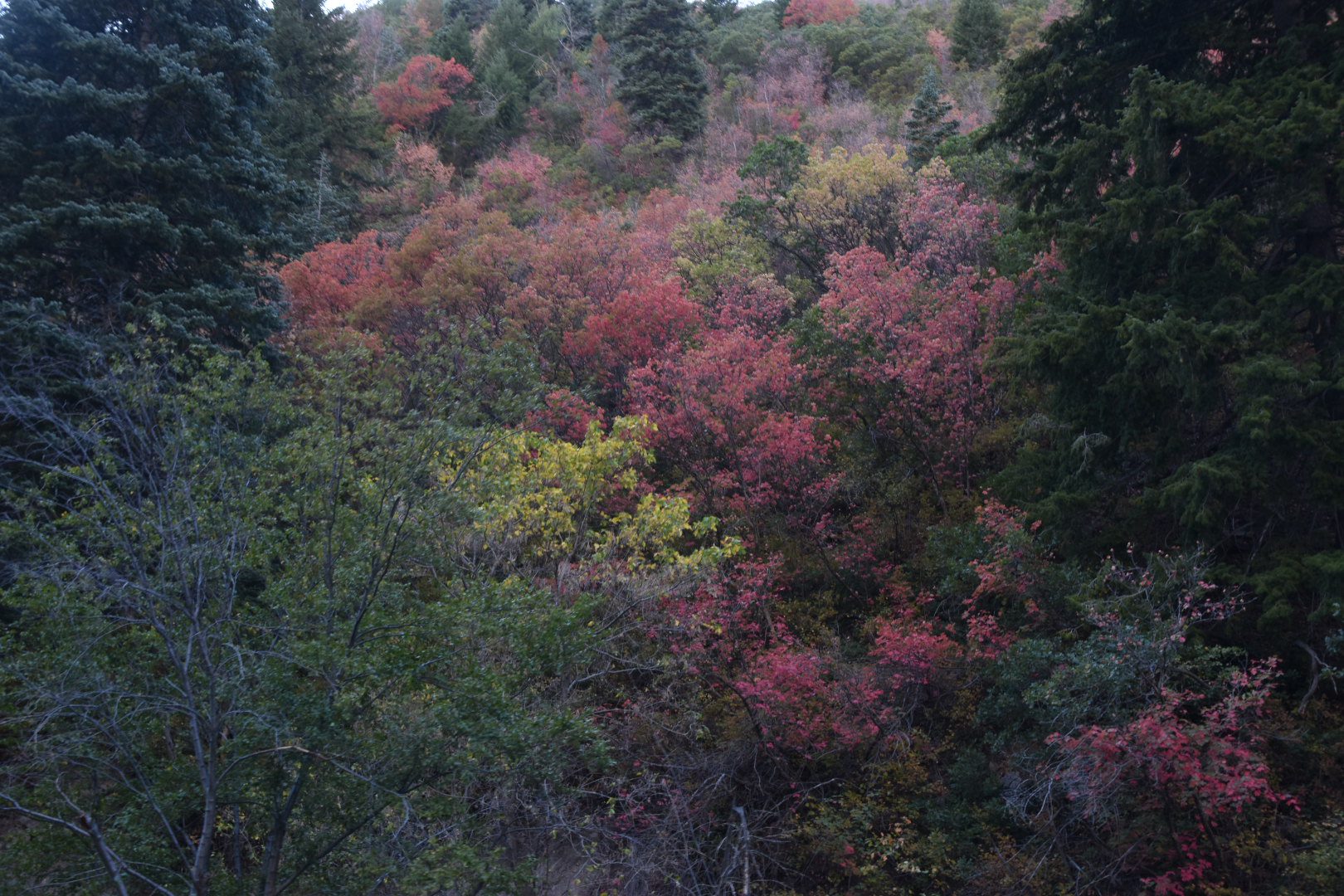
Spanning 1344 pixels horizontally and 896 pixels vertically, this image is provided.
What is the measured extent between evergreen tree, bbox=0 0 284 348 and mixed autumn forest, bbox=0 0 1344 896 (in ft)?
0.24

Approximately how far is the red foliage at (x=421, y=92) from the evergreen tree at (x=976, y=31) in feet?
66.0

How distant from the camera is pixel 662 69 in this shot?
34156 mm

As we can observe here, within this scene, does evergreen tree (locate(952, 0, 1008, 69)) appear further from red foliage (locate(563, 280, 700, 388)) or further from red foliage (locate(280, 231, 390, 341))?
red foliage (locate(280, 231, 390, 341))

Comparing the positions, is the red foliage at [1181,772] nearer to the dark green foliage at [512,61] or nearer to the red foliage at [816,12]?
the dark green foliage at [512,61]

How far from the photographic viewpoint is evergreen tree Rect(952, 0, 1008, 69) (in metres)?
33.0

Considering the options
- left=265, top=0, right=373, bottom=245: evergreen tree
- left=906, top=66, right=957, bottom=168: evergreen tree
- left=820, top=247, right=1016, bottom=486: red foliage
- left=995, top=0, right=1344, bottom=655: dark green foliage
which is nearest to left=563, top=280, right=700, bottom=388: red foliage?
left=820, top=247, right=1016, bottom=486: red foliage

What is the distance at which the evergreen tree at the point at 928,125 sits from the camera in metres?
23.3

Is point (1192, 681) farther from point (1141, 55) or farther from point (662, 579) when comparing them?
point (1141, 55)

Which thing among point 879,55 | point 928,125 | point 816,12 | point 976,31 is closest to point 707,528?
point 928,125

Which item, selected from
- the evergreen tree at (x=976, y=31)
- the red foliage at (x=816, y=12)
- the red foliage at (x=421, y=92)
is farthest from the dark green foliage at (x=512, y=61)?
the evergreen tree at (x=976, y=31)

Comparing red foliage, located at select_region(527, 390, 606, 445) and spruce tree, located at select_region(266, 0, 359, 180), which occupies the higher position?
spruce tree, located at select_region(266, 0, 359, 180)

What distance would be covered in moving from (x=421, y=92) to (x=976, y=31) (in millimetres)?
21945

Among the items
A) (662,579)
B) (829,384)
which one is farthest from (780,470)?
(662,579)

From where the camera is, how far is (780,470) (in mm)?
14617
